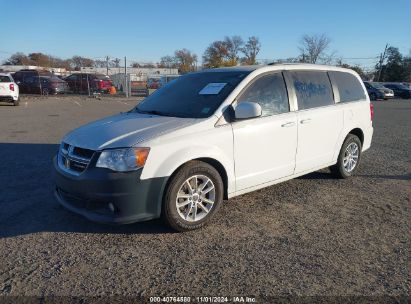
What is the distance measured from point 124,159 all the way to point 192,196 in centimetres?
85

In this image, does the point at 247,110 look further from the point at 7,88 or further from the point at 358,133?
the point at 7,88

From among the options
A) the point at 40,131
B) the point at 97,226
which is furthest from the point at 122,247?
the point at 40,131

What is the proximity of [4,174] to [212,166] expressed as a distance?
3912mm

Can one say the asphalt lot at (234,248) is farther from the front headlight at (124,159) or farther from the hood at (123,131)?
the hood at (123,131)

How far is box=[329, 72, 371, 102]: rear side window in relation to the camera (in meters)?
5.92

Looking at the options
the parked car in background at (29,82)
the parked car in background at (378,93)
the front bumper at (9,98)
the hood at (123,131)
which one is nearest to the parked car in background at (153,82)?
the parked car in background at (29,82)

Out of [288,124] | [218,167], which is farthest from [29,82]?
[218,167]

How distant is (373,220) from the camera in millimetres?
4414

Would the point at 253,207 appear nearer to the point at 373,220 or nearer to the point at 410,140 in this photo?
the point at 373,220

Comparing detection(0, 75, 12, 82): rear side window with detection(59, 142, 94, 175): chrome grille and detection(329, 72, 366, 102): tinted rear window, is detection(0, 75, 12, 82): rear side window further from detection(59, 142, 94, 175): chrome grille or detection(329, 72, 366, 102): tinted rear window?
detection(329, 72, 366, 102): tinted rear window

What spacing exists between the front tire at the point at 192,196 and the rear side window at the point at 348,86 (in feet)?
9.45

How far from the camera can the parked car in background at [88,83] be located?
34.1 meters

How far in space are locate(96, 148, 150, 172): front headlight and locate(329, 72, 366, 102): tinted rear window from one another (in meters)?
3.56

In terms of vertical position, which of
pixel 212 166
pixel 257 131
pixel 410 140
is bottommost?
pixel 410 140
